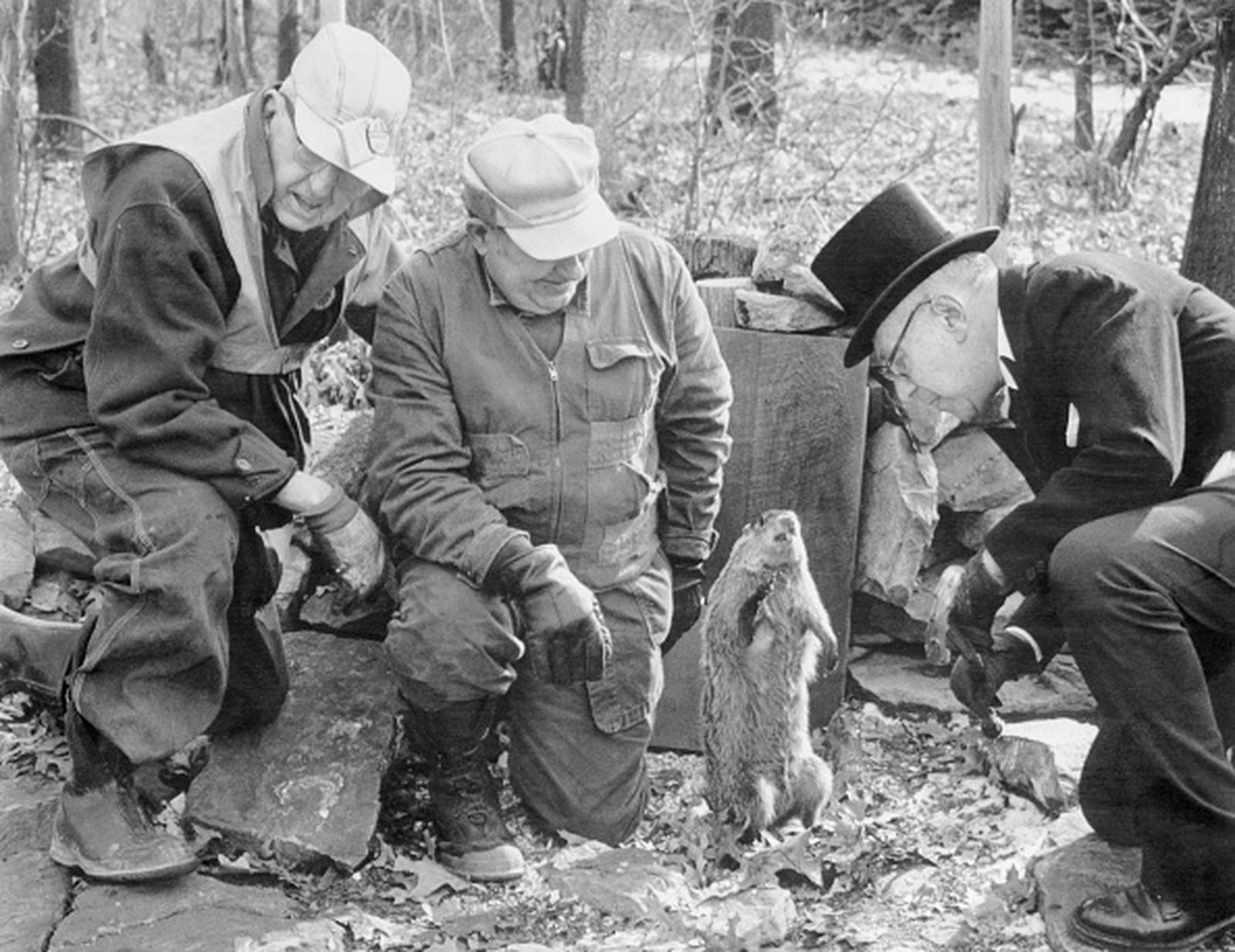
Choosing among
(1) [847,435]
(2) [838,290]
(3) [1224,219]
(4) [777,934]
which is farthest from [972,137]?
(4) [777,934]

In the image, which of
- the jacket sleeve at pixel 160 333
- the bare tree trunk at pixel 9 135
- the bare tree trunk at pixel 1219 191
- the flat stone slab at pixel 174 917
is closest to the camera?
the flat stone slab at pixel 174 917

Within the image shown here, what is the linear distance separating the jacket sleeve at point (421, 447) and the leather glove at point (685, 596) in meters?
0.73

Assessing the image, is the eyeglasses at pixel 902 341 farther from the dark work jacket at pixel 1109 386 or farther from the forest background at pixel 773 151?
the forest background at pixel 773 151

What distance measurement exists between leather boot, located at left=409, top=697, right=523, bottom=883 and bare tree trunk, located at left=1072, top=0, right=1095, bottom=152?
32.5 ft

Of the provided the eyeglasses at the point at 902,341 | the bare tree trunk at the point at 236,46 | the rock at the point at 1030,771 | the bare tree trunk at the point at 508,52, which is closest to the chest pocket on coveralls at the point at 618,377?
the eyeglasses at the point at 902,341

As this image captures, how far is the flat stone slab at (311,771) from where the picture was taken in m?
4.48

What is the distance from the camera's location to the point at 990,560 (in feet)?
14.1

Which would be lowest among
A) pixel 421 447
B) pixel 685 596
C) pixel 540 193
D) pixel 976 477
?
pixel 685 596

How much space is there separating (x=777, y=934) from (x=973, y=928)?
510 mm

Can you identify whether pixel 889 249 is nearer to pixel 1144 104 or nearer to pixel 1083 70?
pixel 1144 104

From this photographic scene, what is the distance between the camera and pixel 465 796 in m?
4.59

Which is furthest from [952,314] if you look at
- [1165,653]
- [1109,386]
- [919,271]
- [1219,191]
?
[1219,191]

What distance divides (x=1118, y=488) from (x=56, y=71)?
12872 millimetres

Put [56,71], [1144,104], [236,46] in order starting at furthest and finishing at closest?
1. [56,71]
2. [236,46]
3. [1144,104]
